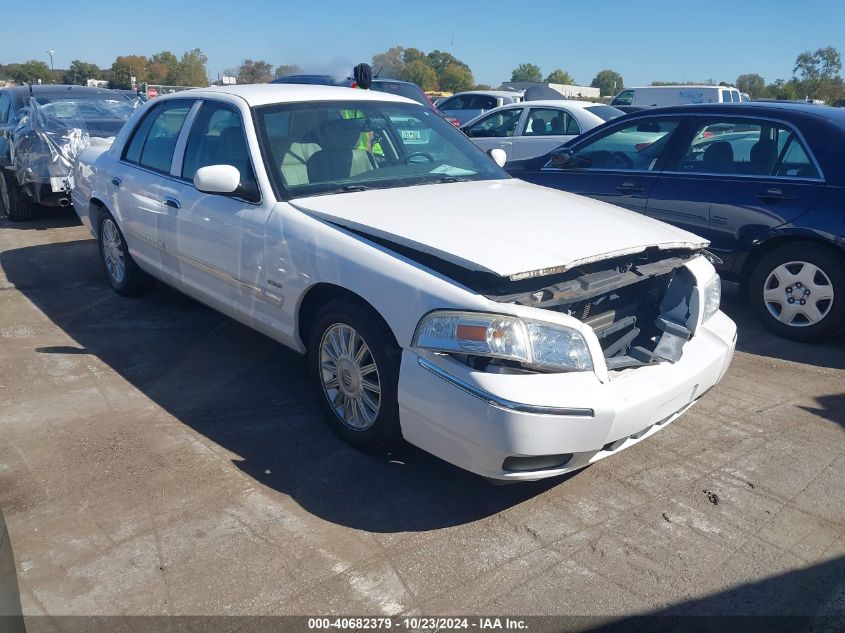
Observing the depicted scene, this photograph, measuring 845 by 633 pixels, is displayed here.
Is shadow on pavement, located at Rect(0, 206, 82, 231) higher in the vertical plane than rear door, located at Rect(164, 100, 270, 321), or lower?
lower

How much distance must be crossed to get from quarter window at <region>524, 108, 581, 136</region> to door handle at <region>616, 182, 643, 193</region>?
5.00 metres

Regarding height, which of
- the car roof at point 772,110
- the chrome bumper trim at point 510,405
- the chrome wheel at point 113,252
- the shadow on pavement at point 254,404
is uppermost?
the car roof at point 772,110

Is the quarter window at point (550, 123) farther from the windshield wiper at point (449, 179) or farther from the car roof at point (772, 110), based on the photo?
the windshield wiper at point (449, 179)

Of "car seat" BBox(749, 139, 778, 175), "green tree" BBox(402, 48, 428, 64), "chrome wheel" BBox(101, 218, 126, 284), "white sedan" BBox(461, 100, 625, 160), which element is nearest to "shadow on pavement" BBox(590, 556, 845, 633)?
"car seat" BBox(749, 139, 778, 175)

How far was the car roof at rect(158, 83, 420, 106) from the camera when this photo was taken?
4.51 m

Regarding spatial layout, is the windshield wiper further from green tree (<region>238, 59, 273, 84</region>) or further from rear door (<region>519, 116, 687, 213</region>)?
green tree (<region>238, 59, 273, 84</region>)

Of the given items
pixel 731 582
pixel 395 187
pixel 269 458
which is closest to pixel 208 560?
pixel 269 458

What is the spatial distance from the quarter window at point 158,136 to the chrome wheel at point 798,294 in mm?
4257

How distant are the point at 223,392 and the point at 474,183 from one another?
195 cm

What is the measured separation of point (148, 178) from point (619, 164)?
3819 millimetres

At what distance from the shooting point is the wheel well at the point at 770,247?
5.16 meters

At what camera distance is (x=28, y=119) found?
9242mm

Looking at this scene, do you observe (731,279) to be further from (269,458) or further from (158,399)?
(158,399)

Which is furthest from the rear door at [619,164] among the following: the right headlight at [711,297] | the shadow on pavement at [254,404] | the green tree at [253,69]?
the green tree at [253,69]
